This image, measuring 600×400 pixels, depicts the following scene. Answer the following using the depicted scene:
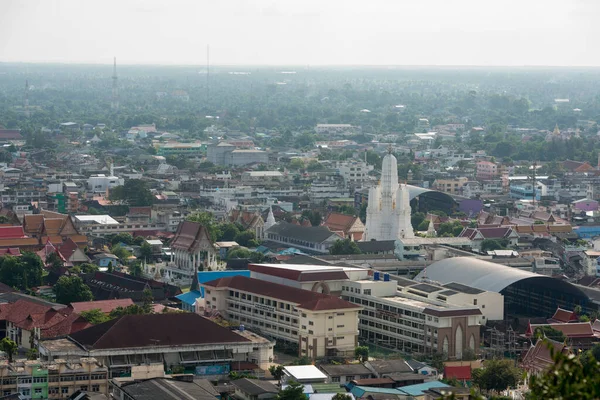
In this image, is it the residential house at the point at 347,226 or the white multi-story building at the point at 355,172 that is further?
the white multi-story building at the point at 355,172

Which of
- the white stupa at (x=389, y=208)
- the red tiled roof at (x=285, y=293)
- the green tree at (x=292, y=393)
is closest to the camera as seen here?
the green tree at (x=292, y=393)

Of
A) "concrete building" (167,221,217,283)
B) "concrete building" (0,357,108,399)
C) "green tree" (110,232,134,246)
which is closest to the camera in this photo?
"concrete building" (0,357,108,399)

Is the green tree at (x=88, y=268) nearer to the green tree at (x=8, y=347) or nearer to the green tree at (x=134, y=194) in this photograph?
the green tree at (x=8, y=347)

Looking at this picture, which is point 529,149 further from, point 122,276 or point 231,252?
point 122,276

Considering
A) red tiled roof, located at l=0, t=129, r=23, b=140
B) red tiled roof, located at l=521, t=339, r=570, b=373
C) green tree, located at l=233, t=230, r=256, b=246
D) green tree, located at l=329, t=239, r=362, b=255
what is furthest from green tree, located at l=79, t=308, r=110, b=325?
red tiled roof, located at l=0, t=129, r=23, b=140

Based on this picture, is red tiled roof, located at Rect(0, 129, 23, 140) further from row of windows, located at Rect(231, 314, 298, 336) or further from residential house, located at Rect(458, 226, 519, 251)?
row of windows, located at Rect(231, 314, 298, 336)

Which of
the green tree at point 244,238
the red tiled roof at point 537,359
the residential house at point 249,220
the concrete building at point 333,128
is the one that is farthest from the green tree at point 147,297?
the concrete building at point 333,128

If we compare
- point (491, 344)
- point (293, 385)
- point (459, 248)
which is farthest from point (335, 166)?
point (293, 385)
